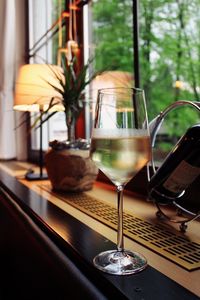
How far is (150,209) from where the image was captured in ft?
3.07

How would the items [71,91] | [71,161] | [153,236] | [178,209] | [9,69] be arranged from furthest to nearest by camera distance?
[9,69] → [71,91] → [71,161] → [178,209] → [153,236]

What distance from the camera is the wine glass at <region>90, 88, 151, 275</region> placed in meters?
0.51

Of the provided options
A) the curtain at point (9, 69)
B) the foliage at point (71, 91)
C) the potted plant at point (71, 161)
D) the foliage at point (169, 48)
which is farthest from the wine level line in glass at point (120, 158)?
the curtain at point (9, 69)

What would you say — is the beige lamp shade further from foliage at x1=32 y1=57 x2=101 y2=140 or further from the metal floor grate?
the metal floor grate

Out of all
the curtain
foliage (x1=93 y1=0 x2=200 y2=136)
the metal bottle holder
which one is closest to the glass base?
the metal bottle holder

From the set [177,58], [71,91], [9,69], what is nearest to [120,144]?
[71,91]

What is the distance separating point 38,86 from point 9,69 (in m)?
1.24

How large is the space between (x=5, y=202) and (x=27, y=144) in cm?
149

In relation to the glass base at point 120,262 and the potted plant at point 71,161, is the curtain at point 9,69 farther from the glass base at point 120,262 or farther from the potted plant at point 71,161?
the glass base at point 120,262

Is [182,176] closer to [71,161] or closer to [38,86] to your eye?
[71,161]

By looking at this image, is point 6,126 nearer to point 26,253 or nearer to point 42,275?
point 26,253

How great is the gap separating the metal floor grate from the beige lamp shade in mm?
625

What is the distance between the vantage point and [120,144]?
0.51 meters

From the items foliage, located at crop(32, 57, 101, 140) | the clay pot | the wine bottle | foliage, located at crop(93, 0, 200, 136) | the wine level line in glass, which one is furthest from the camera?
foliage, located at crop(93, 0, 200, 136)
